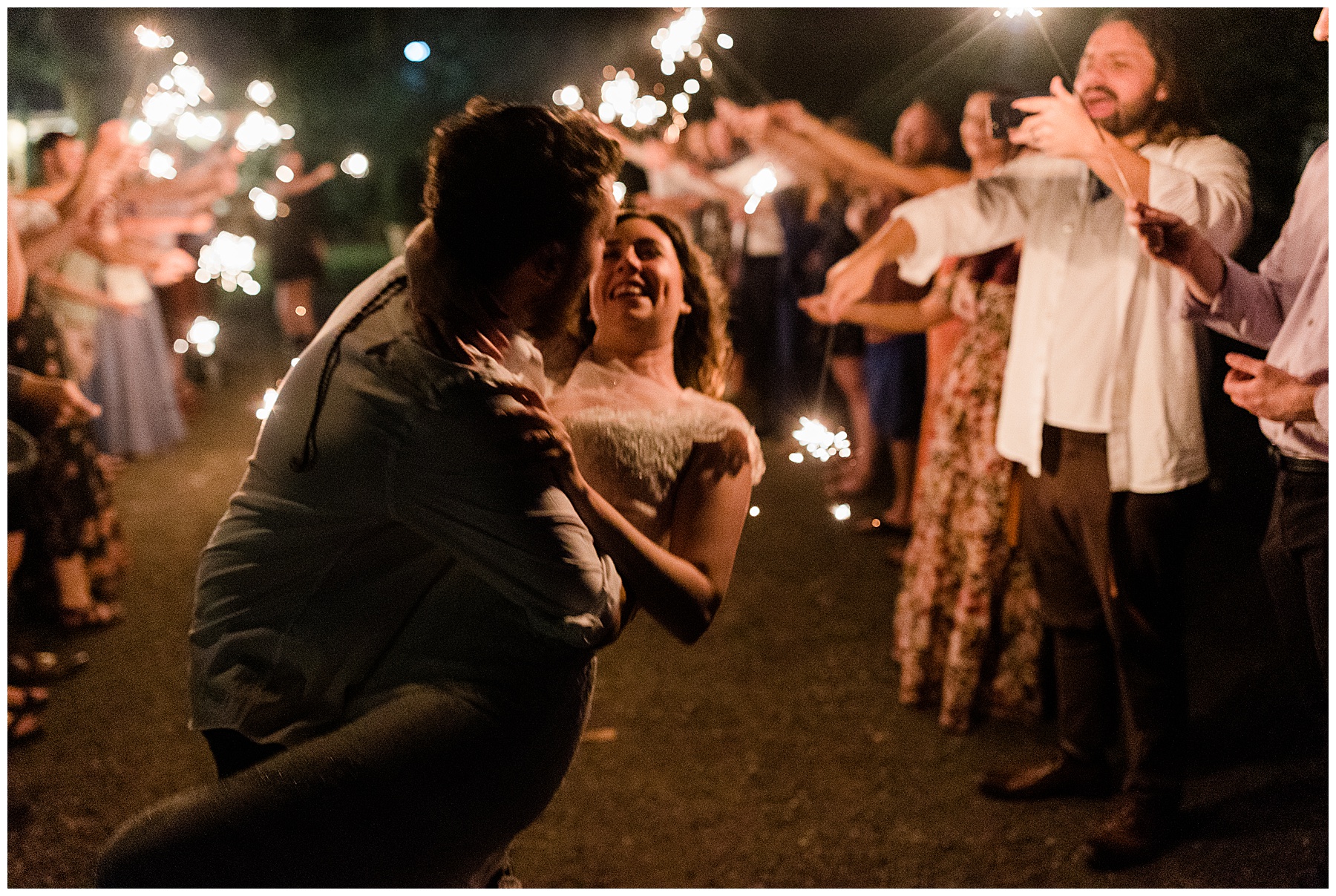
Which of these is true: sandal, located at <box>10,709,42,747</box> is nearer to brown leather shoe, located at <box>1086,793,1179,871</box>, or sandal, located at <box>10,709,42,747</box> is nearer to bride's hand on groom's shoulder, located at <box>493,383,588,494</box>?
bride's hand on groom's shoulder, located at <box>493,383,588,494</box>

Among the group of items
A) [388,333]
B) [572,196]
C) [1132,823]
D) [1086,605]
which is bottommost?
[1132,823]

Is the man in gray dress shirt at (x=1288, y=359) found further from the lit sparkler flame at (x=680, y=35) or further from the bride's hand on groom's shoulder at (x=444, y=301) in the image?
the bride's hand on groom's shoulder at (x=444, y=301)

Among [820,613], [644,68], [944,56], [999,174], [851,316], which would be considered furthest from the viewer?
[644,68]

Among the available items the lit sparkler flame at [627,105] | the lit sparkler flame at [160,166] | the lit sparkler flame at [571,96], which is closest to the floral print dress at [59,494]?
the lit sparkler flame at [160,166]

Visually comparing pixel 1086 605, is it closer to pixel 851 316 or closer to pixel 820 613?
pixel 851 316

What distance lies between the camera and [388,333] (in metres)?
1.52

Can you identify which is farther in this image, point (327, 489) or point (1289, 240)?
point (1289, 240)

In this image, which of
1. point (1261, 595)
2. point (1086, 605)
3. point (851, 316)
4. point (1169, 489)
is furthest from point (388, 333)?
point (1261, 595)

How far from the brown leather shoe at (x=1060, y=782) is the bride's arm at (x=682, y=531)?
2.00m

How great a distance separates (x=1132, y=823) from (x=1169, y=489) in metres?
1.03

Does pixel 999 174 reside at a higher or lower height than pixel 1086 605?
higher

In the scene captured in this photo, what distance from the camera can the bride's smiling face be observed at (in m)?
2.03

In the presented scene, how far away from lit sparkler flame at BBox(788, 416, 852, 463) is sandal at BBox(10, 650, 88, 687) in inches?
145

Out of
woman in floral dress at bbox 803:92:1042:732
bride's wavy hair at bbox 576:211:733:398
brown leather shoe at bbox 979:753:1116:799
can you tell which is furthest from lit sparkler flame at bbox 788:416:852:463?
brown leather shoe at bbox 979:753:1116:799
